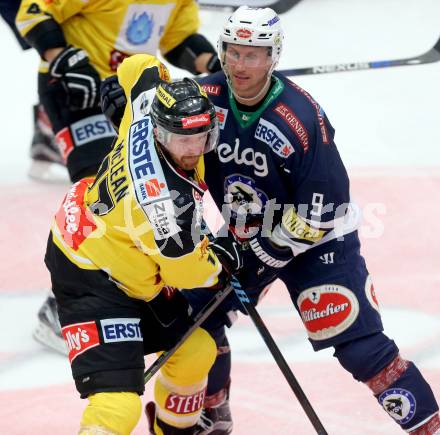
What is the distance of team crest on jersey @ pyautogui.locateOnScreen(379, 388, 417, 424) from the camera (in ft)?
10.7

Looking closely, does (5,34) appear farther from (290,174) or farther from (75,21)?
(290,174)

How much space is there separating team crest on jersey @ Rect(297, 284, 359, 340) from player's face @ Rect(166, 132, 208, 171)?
2.00 ft

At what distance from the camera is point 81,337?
3.08m

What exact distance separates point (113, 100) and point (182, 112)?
0.61 m

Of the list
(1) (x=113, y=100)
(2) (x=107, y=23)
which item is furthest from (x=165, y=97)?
(2) (x=107, y=23)

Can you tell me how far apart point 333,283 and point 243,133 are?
510 mm

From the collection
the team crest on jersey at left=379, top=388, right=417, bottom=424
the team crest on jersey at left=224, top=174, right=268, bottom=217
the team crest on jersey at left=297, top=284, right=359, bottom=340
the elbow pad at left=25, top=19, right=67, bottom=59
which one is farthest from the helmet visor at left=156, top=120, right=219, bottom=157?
the elbow pad at left=25, top=19, right=67, bottom=59

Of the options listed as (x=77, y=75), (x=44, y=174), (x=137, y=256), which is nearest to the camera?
(x=137, y=256)

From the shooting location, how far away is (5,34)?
701 cm

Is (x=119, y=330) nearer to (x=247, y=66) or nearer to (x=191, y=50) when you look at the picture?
(x=247, y=66)

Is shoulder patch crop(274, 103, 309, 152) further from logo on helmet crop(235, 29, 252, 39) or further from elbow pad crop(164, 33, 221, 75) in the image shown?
elbow pad crop(164, 33, 221, 75)

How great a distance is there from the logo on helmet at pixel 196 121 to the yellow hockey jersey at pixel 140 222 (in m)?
0.13

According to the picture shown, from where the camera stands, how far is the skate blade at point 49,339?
13.9 feet

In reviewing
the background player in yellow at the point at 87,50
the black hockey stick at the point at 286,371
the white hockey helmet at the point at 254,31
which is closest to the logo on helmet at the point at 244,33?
the white hockey helmet at the point at 254,31
